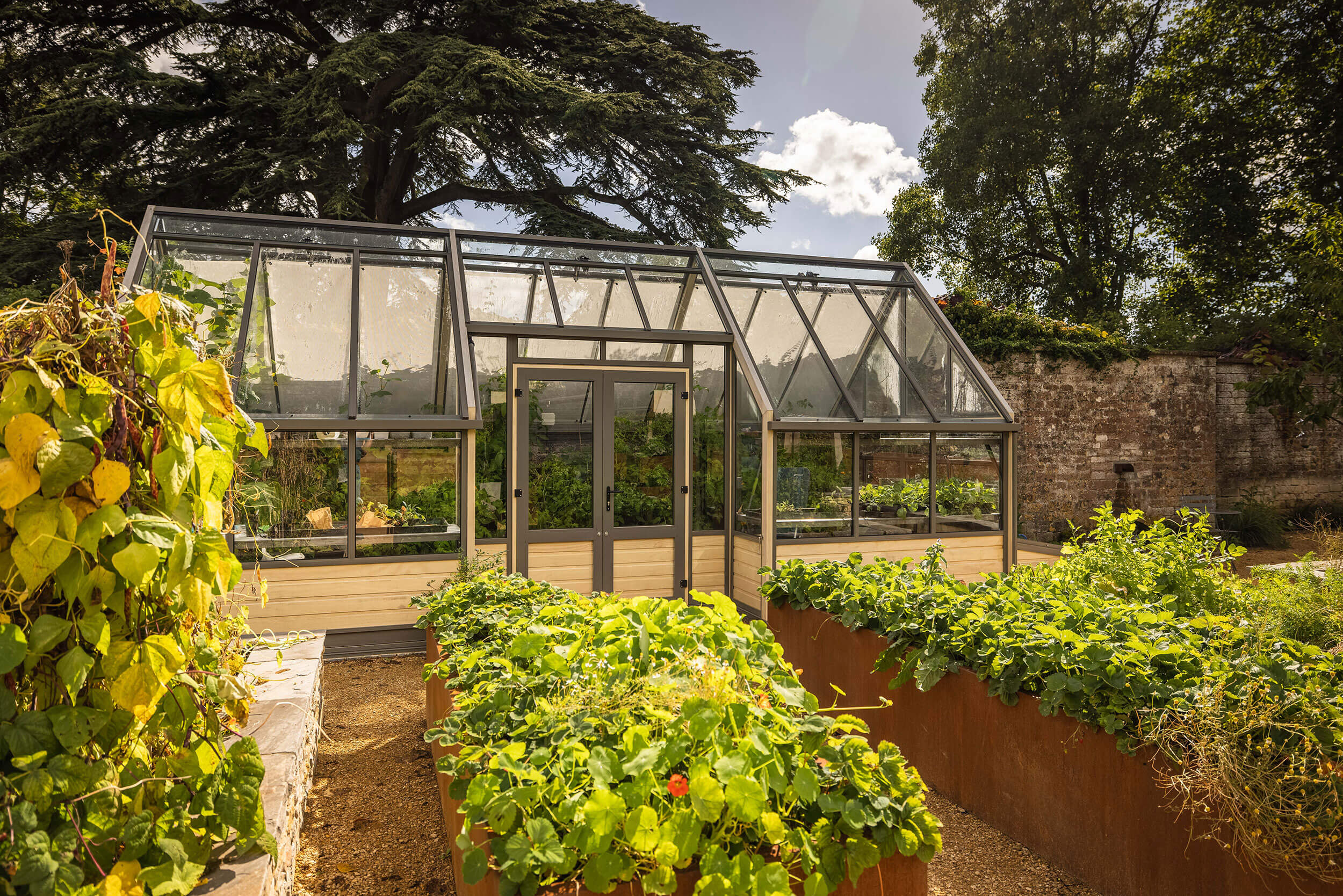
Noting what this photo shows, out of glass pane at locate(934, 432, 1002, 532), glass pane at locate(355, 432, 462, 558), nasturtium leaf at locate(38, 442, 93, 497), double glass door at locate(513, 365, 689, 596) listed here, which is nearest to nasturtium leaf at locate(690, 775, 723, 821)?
nasturtium leaf at locate(38, 442, 93, 497)

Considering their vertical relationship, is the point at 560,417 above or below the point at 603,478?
above

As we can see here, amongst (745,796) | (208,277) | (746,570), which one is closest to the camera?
(745,796)

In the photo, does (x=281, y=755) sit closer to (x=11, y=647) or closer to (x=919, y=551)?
(x=11, y=647)

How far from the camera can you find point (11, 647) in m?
1.29

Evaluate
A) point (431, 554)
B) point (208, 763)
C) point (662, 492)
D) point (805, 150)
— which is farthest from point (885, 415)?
point (805, 150)

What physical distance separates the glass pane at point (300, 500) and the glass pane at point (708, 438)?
10.3ft

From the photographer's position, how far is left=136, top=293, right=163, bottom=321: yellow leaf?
1509 mm

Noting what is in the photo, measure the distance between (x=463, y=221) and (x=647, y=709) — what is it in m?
14.2

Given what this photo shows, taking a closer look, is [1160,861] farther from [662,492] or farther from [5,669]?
[662,492]

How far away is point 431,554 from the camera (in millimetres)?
6074

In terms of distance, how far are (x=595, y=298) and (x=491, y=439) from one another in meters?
1.93

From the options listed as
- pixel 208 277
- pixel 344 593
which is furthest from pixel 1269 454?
pixel 208 277

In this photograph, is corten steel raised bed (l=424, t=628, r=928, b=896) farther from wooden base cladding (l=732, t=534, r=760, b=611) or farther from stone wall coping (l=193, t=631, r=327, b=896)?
wooden base cladding (l=732, t=534, r=760, b=611)

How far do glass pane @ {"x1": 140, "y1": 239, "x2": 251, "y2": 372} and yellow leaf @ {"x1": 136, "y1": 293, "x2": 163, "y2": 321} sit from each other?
4.90 metres
